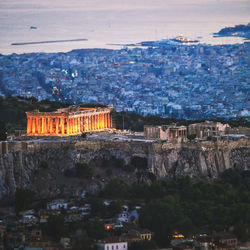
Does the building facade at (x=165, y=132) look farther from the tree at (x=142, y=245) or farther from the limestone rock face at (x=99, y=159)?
the tree at (x=142, y=245)

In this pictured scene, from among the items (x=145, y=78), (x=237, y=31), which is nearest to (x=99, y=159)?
(x=145, y=78)

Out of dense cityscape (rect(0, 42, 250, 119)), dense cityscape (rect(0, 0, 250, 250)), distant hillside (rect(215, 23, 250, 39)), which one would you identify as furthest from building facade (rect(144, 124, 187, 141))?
distant hillside (rect(215, 23, 250, 39))

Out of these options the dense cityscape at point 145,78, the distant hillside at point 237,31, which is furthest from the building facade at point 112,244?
the distant hillside at point 237,31

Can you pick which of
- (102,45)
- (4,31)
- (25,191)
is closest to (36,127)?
(25,191)

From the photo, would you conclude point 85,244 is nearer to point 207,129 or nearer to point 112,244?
point 112,244

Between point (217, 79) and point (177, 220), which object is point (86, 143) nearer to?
point (177, 220)
